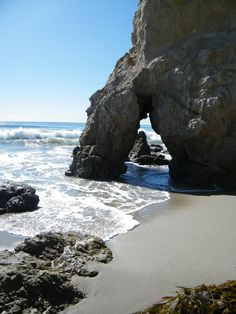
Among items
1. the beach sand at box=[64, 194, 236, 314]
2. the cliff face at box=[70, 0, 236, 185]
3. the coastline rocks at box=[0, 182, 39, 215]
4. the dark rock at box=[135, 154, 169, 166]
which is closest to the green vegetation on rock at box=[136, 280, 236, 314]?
the beach sand at box=[64, 194, 236, 314]

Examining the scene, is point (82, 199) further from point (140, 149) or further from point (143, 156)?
point (140, 149)

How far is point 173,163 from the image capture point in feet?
62.4

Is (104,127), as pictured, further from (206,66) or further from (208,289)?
(208,289)

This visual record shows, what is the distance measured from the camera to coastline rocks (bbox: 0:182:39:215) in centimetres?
1220

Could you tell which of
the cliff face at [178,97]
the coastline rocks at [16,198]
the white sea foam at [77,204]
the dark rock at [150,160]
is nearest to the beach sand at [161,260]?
the white sea foam at [77,204]

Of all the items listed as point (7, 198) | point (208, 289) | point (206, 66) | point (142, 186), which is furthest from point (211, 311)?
point (206, 66)

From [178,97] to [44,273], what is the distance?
12905 millimetres

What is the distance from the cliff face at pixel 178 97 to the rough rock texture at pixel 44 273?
9.93m

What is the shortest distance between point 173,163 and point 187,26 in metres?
6.86

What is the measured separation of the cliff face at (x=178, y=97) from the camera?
16.2 metres

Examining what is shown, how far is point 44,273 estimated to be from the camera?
6.06m

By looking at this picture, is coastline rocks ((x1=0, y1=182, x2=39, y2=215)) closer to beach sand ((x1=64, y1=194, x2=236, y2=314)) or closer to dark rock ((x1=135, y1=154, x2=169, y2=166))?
beach sand ((x1=64, y1=194, x2=236, y2=314))

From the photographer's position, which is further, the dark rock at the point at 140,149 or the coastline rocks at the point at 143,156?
the dark rock at the point at 140,149

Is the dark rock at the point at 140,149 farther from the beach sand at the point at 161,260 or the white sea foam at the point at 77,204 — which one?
the beach sand at the point at 161,260
